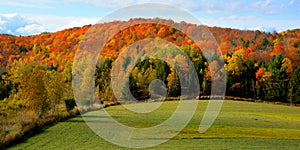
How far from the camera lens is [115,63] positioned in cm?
9125

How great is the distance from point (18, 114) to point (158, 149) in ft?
86.4

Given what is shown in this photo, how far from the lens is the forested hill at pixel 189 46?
3504 inches

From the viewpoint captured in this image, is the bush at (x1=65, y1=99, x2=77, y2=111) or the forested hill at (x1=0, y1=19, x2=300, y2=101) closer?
the bush at (x1=65, y1=99, x2=77, y2=111)

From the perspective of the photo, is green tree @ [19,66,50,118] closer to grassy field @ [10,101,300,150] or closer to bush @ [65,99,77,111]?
grassy field @ [10,101,300,150]

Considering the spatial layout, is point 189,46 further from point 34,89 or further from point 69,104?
point 34,89

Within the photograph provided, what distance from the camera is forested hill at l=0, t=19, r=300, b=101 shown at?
89.0 meters

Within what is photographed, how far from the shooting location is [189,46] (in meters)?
100

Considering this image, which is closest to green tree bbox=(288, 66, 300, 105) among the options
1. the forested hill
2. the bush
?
the forested hill

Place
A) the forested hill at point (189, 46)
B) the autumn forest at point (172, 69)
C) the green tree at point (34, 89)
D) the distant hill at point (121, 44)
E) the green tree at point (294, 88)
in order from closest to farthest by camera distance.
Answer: the green tree at point (34, 89) < the autumn forest at point (172, 69) < the green tree at point (294, 88) < the forested hill at point (189, 46) < the distant hill at point (121, 44)

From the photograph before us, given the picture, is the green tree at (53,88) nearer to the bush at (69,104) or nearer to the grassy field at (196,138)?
the bush at (69,104)

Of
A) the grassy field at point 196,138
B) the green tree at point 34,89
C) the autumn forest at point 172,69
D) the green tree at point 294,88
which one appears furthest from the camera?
the green tree at point 294,88

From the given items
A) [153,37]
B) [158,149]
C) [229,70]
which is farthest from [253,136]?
[229,70]

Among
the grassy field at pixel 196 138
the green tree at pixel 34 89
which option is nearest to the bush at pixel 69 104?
the green tree at pixel 34 89

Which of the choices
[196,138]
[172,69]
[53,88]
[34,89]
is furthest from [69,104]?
[172,69]
